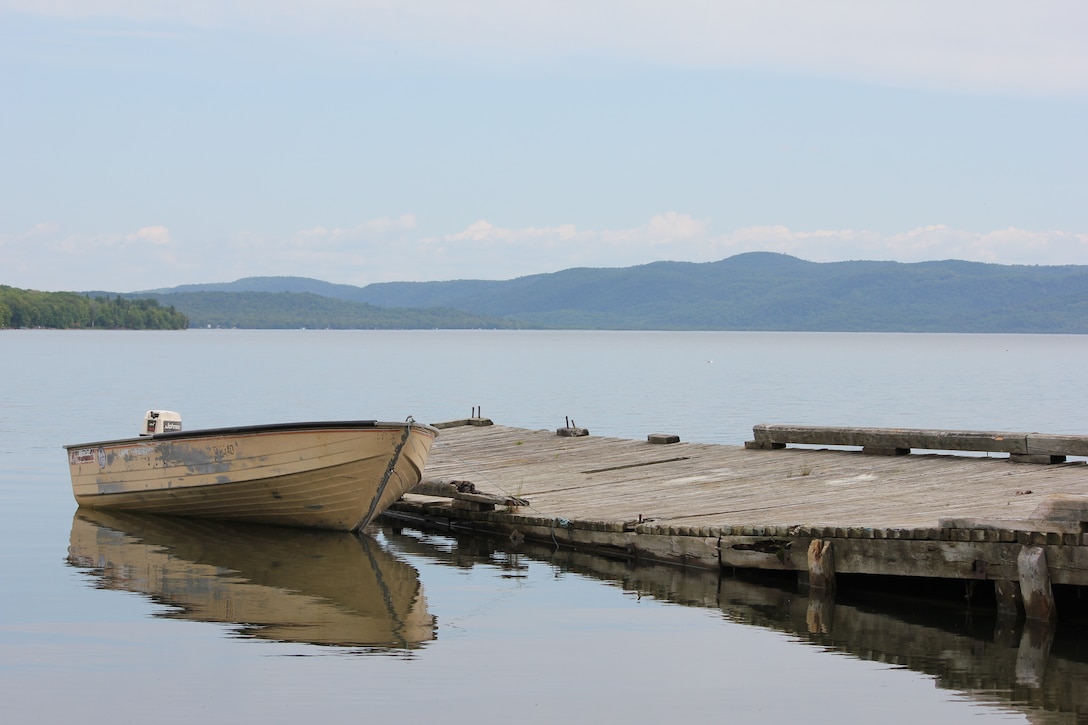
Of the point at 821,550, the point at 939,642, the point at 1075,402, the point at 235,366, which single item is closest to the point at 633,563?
the point at 821,550

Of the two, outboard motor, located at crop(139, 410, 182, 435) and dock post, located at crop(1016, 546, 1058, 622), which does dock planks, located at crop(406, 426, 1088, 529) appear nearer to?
dock post, located at crop(1016, 546, 1058, 622)

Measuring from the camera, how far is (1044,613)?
1208cm

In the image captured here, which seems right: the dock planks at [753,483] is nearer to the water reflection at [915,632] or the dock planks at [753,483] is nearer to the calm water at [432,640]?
the water reflection at [915,632]

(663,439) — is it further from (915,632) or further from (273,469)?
(915,632)

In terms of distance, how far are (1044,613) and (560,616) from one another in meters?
4.62

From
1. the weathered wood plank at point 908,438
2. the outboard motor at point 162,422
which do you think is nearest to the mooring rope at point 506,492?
the weathered wood plank at point 908,438

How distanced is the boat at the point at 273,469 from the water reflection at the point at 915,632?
7.41 feet

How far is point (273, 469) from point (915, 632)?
888 cm

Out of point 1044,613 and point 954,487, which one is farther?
point 954,487

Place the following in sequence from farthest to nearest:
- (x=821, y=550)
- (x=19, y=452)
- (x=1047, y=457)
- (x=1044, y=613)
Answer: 1. (x=19, y=452)
2. (x=1047, y=457)
3. (x=821, y=550)
4. (x=1044, y=613)

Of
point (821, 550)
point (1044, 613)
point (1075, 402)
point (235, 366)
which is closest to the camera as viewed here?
point (1044, 613)

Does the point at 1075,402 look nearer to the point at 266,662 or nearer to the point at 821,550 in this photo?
the point at 821,550

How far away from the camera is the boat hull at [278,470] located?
57.1 ft

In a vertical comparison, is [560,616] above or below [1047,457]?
below
